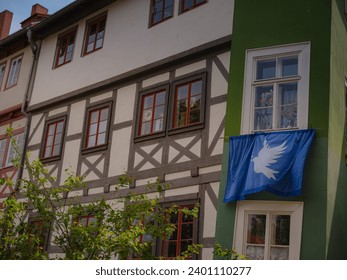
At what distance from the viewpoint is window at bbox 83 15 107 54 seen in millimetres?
14202

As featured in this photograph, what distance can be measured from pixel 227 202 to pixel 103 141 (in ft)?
14.8

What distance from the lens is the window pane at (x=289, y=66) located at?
959 cm

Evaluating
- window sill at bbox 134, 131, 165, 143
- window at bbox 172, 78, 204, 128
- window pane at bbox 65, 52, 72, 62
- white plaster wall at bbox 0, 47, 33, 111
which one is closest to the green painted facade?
window at bbox 172, 78, 204, 128

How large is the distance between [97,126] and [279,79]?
5.23 meters

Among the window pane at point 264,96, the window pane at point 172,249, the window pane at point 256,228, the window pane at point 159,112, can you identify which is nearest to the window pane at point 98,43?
the window pane at point 159,112

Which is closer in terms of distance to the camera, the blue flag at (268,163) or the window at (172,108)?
the blue flag at (268,163)

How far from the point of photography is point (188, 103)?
11.2m

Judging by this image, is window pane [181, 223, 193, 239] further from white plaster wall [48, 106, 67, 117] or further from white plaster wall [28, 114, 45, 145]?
white plaster wall [28, 114, 45, 145]

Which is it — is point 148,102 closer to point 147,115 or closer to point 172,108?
point 147,115

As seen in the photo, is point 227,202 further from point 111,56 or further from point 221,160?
point 111,56

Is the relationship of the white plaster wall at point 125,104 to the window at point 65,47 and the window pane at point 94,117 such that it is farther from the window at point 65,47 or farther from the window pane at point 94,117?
the window at point 65,47

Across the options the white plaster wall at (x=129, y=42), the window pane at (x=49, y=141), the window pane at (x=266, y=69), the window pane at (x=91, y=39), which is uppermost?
the window pane at (x=91, y=39)

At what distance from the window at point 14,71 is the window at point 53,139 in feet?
9.38
